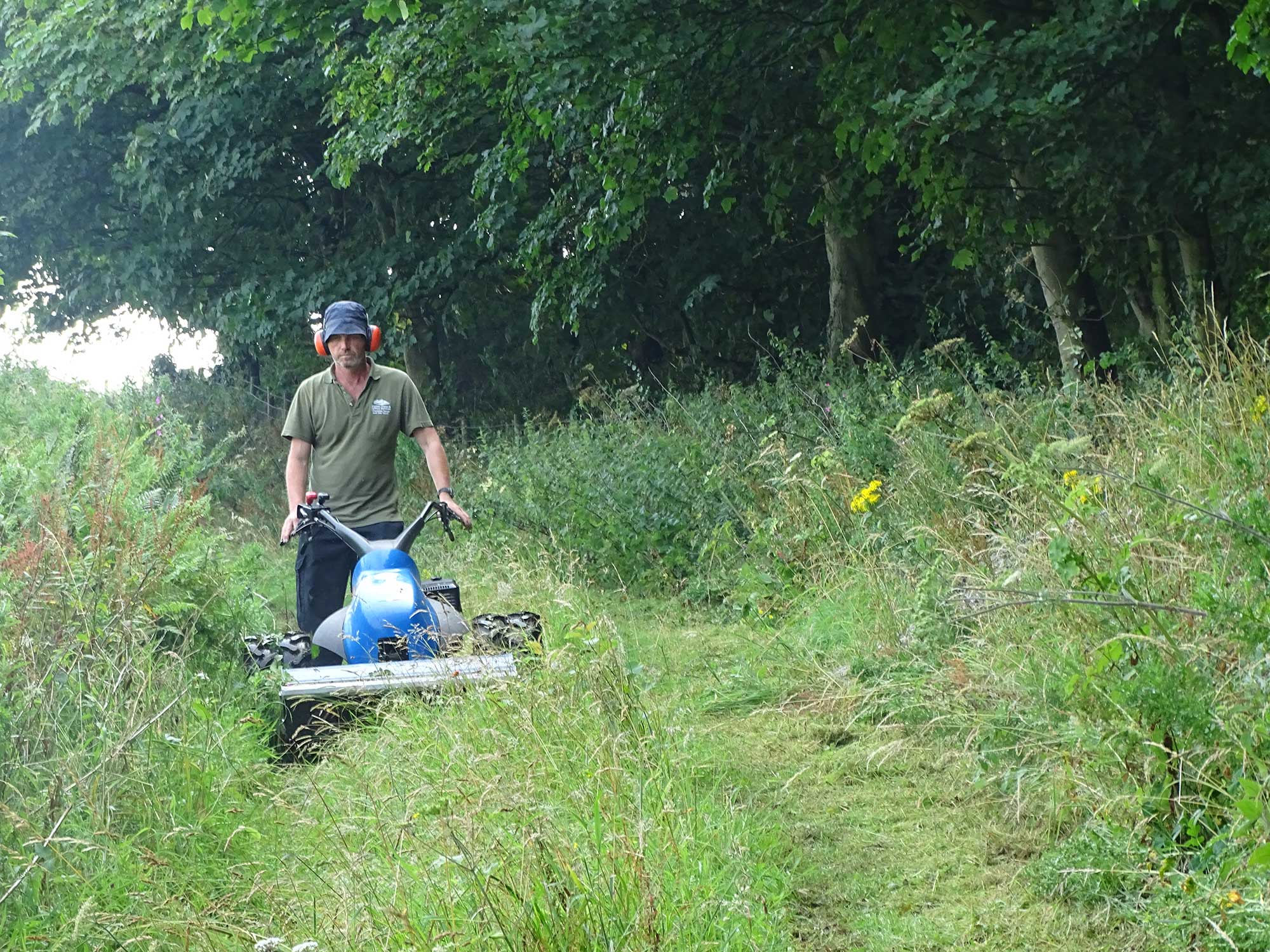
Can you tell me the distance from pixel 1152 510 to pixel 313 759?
3372mm

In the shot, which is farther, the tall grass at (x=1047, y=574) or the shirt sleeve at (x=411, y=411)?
the shirt sleeve at (x=411, y=411)

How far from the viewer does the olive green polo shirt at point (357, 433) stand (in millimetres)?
7496

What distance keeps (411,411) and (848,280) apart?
9220mm

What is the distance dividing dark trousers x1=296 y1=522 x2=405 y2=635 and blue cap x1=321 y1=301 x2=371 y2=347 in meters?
0.96

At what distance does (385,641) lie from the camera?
20.5 ft

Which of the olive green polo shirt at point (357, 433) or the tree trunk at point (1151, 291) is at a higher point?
the olive green polo shirt at point (357, 433)

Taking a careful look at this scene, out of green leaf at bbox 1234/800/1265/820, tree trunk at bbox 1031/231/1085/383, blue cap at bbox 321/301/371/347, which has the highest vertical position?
blue cap at bbox 321/301/371/347

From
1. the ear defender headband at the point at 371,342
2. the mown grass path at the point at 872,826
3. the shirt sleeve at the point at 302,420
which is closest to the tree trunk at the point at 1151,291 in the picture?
the mown grass path at the point at 872,826

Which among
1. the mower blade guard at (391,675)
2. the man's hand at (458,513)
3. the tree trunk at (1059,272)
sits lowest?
the tree trunk at (1059,272)

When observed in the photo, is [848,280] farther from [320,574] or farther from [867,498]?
[320,574]

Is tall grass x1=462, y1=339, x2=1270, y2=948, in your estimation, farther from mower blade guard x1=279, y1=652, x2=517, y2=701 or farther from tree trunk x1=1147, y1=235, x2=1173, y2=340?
mower blade guard x1=279, y1=652, x2=517, y2=701

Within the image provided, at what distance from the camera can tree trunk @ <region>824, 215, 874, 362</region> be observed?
52.0 ft

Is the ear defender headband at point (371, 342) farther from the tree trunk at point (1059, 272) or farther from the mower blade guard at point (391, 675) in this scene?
the tree trunk at point (1059, 272)

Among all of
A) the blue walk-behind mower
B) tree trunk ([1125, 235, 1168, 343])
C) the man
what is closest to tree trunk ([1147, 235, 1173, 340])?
tree trunk ([1125, 235, 1168, 343])
